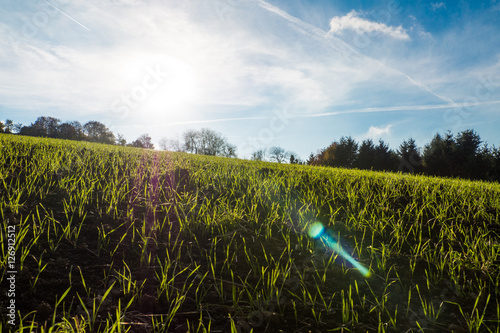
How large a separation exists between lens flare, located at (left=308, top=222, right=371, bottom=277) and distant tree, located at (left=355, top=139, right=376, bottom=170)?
31147 millimetres

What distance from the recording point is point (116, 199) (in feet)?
10.6

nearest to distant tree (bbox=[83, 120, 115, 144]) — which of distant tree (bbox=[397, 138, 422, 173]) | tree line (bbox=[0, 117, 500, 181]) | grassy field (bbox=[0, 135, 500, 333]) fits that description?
tree line (bbox=[0, 117, 500, 181])

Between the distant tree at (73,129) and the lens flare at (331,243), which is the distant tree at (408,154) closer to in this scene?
the lens flare at (331,243)

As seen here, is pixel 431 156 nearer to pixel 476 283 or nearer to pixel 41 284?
pixel 476 283

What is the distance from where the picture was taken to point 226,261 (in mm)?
2328

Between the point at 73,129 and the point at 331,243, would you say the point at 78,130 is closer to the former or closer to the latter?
the point at 73,129

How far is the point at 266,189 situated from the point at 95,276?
264 centimetres

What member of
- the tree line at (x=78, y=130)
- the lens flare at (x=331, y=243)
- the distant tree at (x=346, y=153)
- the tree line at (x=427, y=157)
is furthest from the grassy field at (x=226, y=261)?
the tree line at (x=78, y=130)

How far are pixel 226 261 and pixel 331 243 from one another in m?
1.18

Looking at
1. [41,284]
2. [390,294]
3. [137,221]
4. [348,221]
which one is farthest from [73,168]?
[390,294]

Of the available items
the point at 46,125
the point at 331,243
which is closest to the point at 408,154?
the point at 331,243

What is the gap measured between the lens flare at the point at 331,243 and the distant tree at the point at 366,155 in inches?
1226

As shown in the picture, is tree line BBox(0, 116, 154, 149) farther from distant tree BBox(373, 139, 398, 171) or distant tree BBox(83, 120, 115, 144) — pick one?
distant tree BBox(373, 139, 398, 171)

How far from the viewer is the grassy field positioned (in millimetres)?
1731
